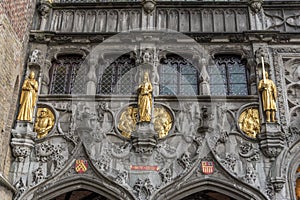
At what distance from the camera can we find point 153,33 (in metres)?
11.8

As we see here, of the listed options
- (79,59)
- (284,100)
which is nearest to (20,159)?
(79,59)

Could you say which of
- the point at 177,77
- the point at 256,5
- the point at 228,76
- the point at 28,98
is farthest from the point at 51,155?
the point at 256,5

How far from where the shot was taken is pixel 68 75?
38.7ft

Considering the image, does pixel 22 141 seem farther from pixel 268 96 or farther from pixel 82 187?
pixel 268 96

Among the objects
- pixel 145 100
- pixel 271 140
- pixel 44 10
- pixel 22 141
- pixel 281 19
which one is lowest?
pixel 22 141

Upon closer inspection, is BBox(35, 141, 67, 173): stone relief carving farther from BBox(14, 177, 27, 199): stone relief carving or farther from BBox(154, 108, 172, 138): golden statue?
BBox(154, 108, 172, 138): golden statue

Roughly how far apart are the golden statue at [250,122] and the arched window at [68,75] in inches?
189

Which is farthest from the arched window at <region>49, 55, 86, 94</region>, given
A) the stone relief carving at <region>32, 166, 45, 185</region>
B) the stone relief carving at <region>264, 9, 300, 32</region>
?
the stone relief carving at <region>264, 9, 300, 32</region>

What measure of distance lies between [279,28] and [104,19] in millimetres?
5726

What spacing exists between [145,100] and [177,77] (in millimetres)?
1643

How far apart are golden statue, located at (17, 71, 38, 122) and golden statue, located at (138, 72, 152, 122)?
122 inches

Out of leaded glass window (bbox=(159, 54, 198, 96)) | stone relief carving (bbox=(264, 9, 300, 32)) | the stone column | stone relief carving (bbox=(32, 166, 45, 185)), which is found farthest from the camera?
the stone column

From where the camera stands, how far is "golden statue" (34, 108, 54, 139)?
34.7 feet

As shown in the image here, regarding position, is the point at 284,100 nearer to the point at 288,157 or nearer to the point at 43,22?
the point at 288,157
